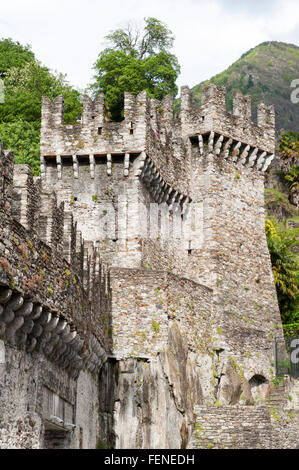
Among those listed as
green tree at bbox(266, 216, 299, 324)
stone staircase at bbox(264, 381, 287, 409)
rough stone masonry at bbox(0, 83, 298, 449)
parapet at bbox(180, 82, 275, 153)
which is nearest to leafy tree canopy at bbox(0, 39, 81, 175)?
rough stone masonry at bbox(0, 83, 298, 449)

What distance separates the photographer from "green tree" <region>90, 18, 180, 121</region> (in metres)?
37.5

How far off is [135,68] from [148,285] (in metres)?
16.8

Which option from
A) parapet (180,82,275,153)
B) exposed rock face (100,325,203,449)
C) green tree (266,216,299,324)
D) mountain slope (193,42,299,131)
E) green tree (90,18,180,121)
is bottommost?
exposed rock face (100,325,203,449)

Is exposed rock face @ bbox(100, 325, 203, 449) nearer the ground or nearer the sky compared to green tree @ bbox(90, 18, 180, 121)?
nearer the ground

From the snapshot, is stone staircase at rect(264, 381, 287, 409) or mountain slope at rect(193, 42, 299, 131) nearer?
stone staircase at rect(264, 381, 287, 409)

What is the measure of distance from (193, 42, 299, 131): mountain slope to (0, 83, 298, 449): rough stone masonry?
56804mm

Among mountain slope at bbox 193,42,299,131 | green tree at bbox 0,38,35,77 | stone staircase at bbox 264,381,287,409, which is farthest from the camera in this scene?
mountain slope at bbox 193,42,299,131

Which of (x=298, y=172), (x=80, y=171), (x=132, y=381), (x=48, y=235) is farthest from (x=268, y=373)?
(x=298, y=172)

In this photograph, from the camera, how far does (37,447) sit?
13711mm

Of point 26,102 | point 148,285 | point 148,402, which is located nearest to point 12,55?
point 26,102

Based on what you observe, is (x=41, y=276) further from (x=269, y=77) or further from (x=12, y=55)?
(x=269, y=77)

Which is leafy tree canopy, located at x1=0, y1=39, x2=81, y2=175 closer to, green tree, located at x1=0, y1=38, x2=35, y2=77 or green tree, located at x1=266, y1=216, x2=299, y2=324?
green tree, located at x1=0, y1=38, x2=35, y2=77

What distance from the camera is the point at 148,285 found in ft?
79.2

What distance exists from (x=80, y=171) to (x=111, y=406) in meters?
8.48
